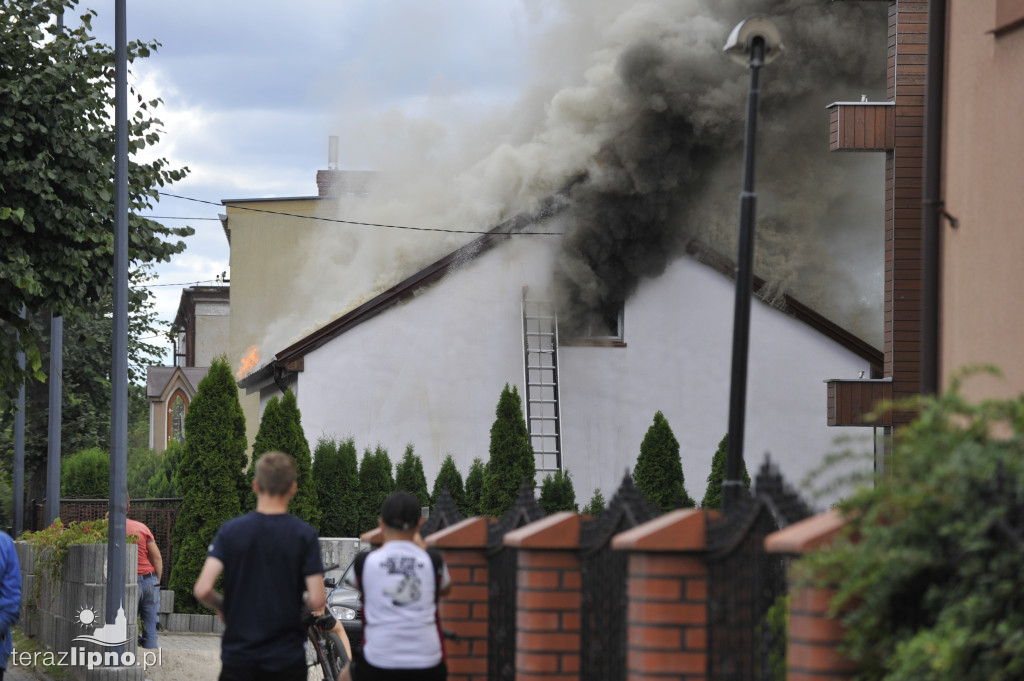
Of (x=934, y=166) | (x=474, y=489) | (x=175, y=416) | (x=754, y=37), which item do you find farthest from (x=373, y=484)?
(x=175, y=416)

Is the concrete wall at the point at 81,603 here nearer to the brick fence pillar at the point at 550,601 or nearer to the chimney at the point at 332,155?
the brick fence pillar at the point at 550,601

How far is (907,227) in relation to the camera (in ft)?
58.6

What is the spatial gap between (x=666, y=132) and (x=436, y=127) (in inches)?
392

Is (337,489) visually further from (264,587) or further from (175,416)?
(175,416)

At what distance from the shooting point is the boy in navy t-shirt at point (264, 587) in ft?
18.1

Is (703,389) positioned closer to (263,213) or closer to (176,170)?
(176,170)

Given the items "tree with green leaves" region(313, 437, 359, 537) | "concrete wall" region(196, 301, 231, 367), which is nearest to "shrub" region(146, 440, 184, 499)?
"tree with green leaves" region(313, 437, 359, 537)

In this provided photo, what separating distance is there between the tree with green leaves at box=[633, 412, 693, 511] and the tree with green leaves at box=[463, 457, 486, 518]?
2.83 m

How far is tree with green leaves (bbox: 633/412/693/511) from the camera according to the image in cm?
2239

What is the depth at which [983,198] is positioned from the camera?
12180mm

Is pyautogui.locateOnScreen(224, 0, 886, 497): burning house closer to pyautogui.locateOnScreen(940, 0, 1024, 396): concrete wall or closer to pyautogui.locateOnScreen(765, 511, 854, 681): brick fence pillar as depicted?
pyautogui.locateOnScreen(940, 0, 1024, 396): concrete wall

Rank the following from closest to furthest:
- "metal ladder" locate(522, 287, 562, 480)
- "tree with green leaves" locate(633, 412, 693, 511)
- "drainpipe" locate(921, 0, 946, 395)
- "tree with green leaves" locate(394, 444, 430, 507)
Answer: "drainpipe" locate(921, 0, 946, 395), "tree with green leaves" locate(633, 412, 693, 511), "tree with green leaves" locate(394, 444, 430, 507), "metal ladder" locate(522, 287, 562, 480)

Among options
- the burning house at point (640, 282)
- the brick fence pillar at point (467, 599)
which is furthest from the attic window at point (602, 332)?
the brick fence pillar at point (467, 599)

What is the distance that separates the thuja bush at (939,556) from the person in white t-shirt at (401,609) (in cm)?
243
